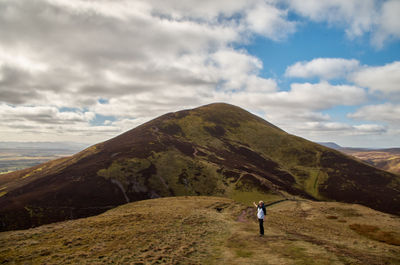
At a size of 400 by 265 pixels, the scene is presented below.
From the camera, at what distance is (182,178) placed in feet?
382

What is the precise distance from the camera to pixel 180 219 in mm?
39094

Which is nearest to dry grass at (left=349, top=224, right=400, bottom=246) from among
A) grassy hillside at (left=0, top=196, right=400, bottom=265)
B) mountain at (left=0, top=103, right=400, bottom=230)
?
grassy hillside at (left=0, top=196, right=400, bottom=265)

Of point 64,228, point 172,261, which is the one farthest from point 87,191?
point 172,261

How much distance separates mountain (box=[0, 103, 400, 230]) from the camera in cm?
8512

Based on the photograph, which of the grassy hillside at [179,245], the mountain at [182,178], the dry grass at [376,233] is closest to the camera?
the grassy hillside at [179,245]

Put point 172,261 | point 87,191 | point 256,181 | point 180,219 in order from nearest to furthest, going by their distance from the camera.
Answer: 1. point 172,261
2. point 180,219
3. point 87,191
4. point 256,181

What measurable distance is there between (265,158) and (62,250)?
544ft

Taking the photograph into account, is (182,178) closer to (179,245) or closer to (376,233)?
(376,233)

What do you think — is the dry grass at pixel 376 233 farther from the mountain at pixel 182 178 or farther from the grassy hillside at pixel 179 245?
the mountain at pixel 182 178

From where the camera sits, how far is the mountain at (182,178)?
279 feet

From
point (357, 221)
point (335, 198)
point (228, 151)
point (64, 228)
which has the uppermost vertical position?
point (228, 151)

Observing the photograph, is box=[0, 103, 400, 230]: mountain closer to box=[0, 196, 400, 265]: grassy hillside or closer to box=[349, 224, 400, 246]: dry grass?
box=[0, 196, 400, 265]: grassy hillside

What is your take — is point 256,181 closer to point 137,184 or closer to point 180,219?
point 137,184

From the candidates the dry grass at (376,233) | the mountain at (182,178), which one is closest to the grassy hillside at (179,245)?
the dry grass at (376,233)
